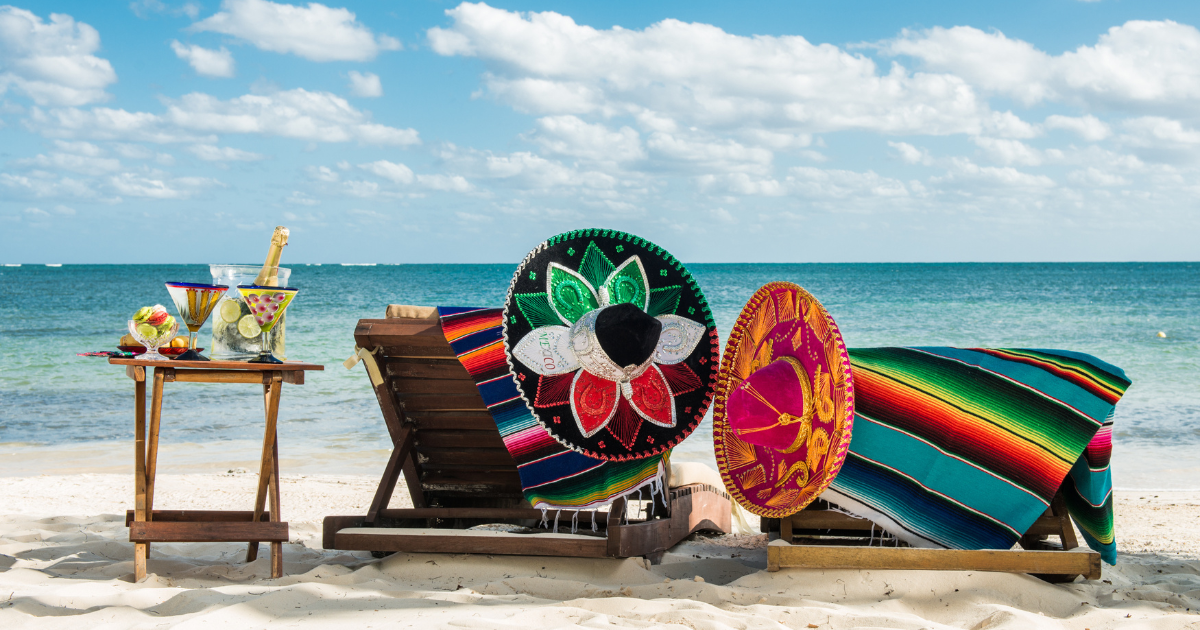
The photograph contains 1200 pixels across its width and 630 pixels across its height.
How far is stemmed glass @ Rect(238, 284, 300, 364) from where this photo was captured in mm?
2896

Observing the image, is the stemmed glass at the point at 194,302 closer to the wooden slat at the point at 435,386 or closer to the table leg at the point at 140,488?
the table leg at the point at 140,488

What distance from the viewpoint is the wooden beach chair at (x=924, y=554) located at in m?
2.66

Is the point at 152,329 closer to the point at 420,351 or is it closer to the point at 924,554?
the point at 420,351

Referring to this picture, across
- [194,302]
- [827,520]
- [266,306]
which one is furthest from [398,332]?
[827,520]

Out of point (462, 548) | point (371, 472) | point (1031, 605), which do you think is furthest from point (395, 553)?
point (371, 472)

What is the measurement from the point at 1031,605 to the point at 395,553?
218 cm

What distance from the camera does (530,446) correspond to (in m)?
3.15

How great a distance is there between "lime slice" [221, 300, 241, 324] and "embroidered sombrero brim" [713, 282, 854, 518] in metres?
1.70

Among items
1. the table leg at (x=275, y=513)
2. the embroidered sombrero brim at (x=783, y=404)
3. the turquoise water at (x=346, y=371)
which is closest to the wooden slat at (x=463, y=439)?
the table leg at (x=275, y=513)

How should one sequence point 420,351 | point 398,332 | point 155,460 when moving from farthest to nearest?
point 420,351
point 398,332
point 155,460

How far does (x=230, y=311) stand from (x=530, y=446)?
3.78 ft

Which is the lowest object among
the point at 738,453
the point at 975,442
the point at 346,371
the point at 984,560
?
the point at 346,371

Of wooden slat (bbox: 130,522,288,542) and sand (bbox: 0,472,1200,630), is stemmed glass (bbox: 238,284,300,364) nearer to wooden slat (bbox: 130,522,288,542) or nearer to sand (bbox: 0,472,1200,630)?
wooden slat (bbox: 130,522,288,542)

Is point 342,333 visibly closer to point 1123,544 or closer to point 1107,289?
point 1123,544
